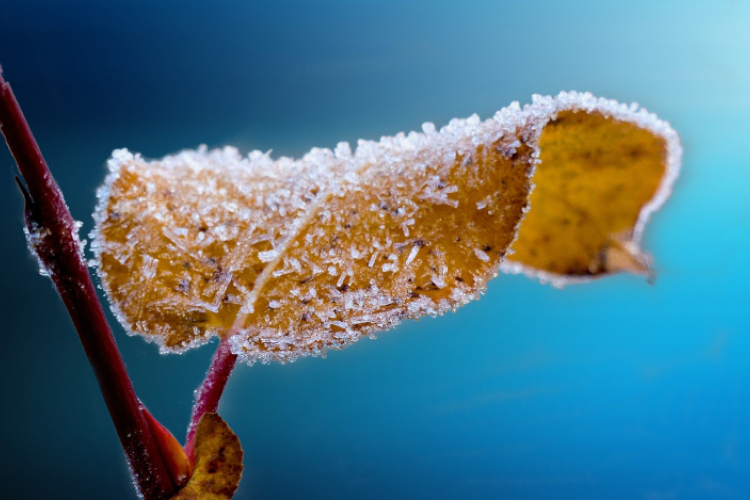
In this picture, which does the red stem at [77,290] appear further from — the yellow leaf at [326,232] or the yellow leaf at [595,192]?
the yellow leaf at [595,192]

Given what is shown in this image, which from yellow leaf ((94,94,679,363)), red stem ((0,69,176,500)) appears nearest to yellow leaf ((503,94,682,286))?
yellow leaf ((94,94,679,363))

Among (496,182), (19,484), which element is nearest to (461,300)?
(496,182)

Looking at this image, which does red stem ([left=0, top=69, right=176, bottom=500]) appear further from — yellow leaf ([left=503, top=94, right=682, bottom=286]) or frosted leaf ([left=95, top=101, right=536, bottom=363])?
yellow leaf ([left=503, top=94, right=682, bottom=286])

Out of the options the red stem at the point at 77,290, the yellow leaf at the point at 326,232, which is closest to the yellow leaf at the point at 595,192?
the yellow leaf at the point at 326,232

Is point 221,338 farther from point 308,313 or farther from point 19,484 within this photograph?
point 19,484

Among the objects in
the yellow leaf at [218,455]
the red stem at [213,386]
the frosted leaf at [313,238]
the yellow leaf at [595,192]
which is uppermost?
the yellow leaf at [595,192]

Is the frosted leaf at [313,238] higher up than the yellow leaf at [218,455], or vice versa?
the frosted leaf at [313,238]

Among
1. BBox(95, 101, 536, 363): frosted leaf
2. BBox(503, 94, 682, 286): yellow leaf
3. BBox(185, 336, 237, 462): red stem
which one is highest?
BBox(503, 94, 682, 286): yellow leaf

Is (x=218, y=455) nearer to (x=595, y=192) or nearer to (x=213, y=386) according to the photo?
(x=213, y=386)
